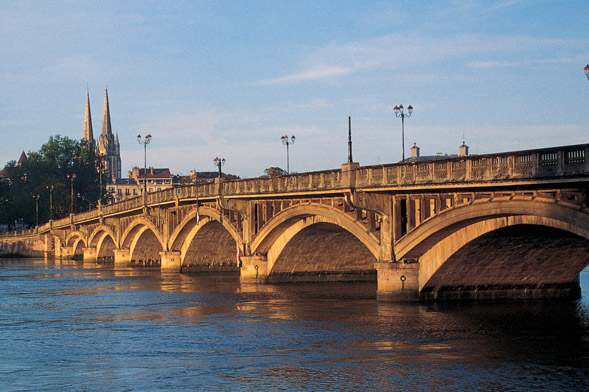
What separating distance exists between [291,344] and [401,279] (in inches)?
456

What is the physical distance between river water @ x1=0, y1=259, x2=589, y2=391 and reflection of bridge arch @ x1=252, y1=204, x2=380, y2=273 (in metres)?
4.41

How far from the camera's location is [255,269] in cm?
6206

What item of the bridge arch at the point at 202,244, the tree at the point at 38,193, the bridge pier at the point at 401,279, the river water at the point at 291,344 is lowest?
the river water at the point at 291,344

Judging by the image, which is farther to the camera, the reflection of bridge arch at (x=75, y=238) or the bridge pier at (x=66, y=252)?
the bridge pier at (x=66, y=252)

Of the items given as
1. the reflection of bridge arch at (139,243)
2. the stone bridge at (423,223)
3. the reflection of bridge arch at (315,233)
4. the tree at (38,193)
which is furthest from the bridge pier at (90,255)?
the reflection of bridge arch at (315,233)

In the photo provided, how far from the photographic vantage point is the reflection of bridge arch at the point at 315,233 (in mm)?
50194

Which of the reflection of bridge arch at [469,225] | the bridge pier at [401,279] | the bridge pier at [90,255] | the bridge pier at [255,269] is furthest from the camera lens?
the bridge pier at [90,255]

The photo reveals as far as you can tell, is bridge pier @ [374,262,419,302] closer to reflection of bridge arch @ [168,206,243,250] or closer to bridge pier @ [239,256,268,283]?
bridge pier @ [239,256,268,283]

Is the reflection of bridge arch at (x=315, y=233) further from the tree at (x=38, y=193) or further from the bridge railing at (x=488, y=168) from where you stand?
the tree at (x=38, y=193)

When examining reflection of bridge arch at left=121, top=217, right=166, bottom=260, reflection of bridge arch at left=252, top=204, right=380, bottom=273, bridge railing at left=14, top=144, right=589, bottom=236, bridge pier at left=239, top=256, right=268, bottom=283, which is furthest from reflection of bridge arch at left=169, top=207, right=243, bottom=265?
reflection of bridge arch at left=121, top=217, right=166, bottom=260

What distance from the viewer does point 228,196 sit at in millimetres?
64000

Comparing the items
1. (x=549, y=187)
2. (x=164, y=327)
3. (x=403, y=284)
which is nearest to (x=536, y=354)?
(x=549, y=187)

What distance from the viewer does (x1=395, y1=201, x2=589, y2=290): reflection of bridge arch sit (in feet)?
102

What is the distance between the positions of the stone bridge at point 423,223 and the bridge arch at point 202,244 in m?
0.50
